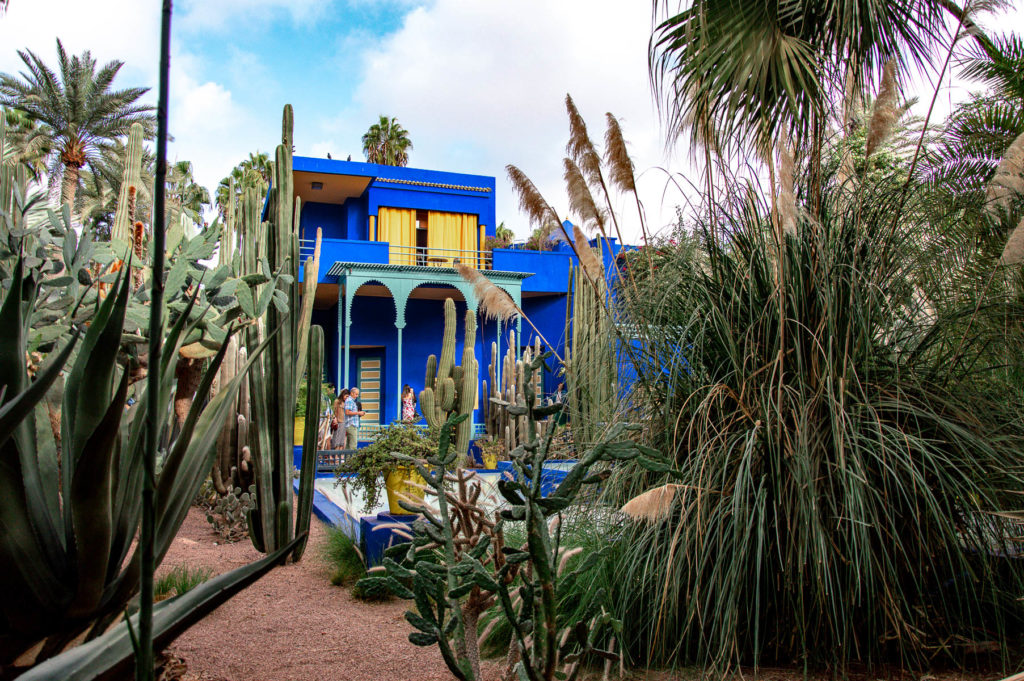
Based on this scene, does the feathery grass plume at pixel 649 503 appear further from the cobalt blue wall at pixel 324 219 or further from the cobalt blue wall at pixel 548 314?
the cobalt blue wall at pixel 324 219

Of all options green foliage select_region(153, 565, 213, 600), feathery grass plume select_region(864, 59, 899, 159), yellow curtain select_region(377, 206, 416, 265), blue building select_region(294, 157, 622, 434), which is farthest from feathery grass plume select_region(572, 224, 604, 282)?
yellow curtain select_region(377, 206, 416, 265)

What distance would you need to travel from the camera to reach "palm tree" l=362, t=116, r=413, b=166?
109 feet

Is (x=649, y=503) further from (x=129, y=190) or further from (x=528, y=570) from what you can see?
(x=129, y=190)

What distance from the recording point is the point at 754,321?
384cm

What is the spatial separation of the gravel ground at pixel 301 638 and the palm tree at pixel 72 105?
875 inches

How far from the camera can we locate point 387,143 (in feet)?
109

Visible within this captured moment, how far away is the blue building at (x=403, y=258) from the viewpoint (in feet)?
67.9

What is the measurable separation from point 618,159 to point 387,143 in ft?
98.6

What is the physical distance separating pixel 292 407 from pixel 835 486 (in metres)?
4.15

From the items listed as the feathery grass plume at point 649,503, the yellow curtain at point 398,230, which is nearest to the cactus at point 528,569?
the feathery grass plume at point 649,503

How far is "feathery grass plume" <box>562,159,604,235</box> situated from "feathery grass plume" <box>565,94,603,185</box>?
0.24ft

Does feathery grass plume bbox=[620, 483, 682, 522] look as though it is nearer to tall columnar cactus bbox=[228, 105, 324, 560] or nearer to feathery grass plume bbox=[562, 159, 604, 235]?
feathery grass plume bbox=[562, 159, 604, 235]

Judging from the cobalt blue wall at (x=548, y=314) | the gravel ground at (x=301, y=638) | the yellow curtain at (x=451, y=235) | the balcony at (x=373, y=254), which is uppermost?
the yellow curtain at (x=451, y=235)

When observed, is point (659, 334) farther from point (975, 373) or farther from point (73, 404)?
point (73, 404)
